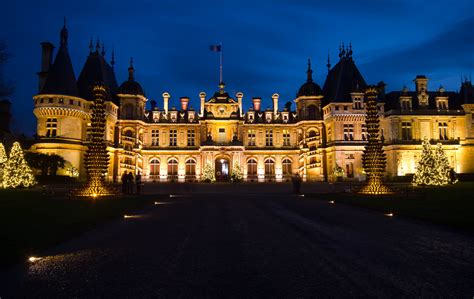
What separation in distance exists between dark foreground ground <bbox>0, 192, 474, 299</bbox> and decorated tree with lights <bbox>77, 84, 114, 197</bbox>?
13.7 metres

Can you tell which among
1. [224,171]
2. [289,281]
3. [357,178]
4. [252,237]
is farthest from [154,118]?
[289,281]

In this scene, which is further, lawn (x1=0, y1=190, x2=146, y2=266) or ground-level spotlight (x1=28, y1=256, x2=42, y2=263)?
lawn (x1=0, y1=190, x2=146, y2=266)

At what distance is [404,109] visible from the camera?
1934 inches

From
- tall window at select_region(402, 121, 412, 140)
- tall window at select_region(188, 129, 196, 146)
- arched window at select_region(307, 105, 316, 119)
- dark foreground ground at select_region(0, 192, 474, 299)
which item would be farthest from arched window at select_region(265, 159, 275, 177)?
dark foreground ground at select_region(0, 192, 474, 299)

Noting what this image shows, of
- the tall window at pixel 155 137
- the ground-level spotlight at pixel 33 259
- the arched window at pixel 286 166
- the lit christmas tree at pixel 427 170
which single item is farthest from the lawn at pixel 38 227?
the arched window at pixel 286 166

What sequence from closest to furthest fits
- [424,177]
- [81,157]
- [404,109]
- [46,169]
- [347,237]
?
1. [347,237]
2. [424,177]
3. [46,169]
4. [81,157]
5. [404,109]

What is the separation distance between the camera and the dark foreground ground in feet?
16.4

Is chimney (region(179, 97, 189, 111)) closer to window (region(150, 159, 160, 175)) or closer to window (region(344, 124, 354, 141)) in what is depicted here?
window (region(150, 159, 160, 175))

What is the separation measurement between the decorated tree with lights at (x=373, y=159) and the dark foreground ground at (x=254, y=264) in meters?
13.1

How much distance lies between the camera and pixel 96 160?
23.5 meters

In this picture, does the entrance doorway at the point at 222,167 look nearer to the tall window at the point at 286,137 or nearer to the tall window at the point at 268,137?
the tall window at the point at 268,137

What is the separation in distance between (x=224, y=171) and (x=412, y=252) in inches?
1860

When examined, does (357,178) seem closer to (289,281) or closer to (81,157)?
(81,157)

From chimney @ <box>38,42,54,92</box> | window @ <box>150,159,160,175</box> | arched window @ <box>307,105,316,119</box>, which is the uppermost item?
chimney @ <box>38,42,54,92</box>
